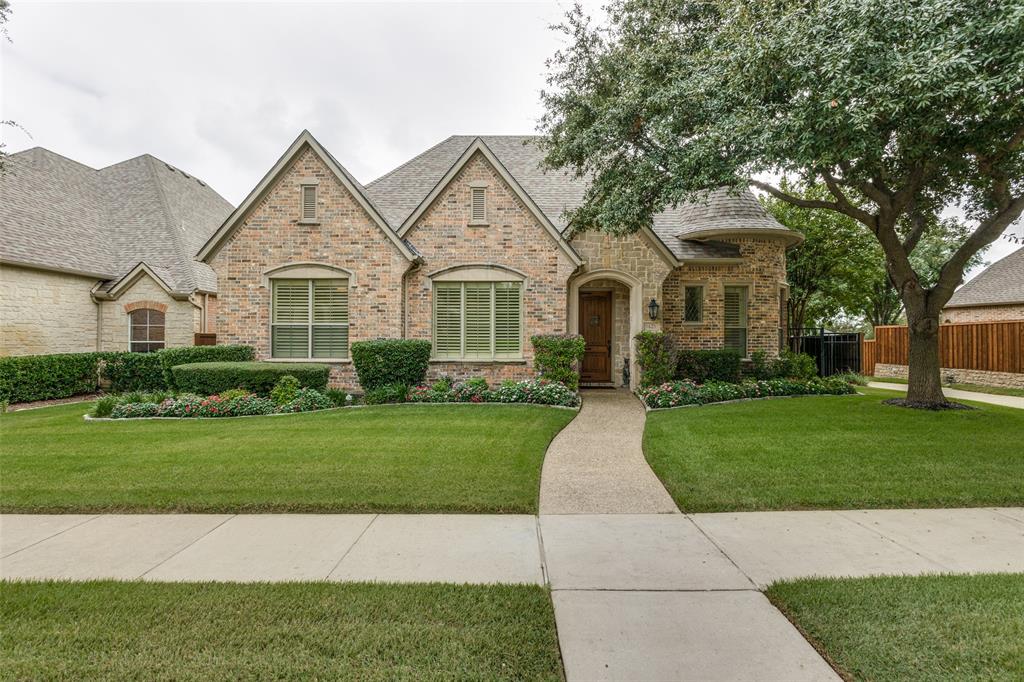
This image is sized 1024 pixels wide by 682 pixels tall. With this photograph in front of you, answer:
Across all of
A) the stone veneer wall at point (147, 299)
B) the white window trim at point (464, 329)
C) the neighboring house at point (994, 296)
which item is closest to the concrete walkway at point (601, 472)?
the white window trim at point (464, 329)

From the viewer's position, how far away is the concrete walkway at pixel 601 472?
17.9ft

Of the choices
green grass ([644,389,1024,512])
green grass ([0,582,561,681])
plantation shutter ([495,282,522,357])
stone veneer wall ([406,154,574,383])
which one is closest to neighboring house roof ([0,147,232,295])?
stone veneer wall ([406,154,574,383])

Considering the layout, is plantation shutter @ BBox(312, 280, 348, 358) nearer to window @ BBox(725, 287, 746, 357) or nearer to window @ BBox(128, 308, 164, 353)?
→ window @ BBox(128, 308, 164, 353)

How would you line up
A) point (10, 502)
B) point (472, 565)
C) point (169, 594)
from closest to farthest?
point (169, 594)
point (472, 565)
point (10, 502)

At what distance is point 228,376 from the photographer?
11305 mm

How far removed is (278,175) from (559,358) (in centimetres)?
854

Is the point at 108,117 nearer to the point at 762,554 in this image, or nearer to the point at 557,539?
the point at 557,539

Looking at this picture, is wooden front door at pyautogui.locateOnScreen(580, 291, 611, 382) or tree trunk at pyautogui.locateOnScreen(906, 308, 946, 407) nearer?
tree trunk at pyautogui.locateOnScreen(906, 308, 946, 407)

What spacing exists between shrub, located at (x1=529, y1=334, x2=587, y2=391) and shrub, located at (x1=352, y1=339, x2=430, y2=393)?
3.07m

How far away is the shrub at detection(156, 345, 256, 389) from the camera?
1252 centimetres

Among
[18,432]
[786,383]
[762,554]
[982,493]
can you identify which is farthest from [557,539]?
[786,383]

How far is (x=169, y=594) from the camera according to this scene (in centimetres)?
343

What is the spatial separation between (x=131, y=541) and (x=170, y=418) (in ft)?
21.5

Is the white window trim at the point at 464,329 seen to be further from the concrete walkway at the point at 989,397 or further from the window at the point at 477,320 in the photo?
the concrete walkway at the point at 989,397
